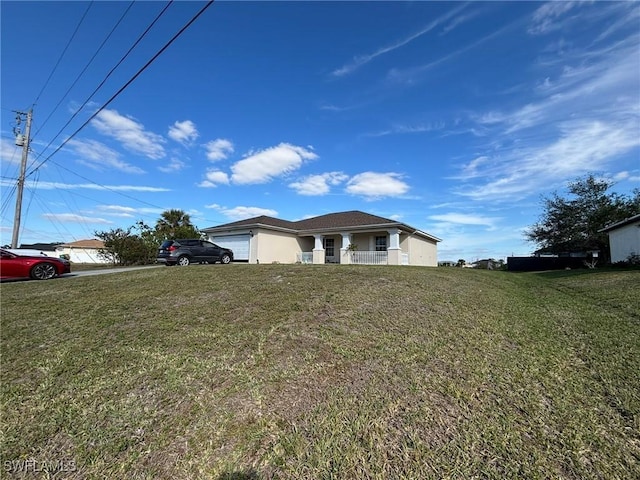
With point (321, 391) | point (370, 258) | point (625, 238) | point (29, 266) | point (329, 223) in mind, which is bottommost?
point (321, 391)

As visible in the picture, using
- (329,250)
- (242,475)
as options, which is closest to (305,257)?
(329,250)

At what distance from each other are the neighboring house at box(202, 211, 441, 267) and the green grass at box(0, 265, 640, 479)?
15126 mm

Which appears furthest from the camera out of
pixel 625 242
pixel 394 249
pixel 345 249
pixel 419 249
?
pixel 419 249

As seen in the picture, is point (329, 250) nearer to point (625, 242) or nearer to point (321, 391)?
Answer: point (625, 242)

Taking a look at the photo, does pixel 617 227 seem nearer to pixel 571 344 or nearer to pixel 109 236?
pixel 571 344

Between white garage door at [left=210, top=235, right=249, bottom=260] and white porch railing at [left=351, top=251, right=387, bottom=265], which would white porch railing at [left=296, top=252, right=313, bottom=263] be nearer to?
white porch railing at [left=351, top=251, right=387, bottom=265]

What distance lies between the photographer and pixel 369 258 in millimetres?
21625

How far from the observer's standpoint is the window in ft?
80.2

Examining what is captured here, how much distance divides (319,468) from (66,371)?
3334 mm

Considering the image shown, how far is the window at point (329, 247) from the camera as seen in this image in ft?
80.2

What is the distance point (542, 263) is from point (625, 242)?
7495mm

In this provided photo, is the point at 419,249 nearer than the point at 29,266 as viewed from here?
No

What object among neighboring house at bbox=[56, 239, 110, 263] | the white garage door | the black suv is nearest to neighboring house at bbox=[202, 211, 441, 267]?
the white garage door

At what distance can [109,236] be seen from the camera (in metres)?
25.2
